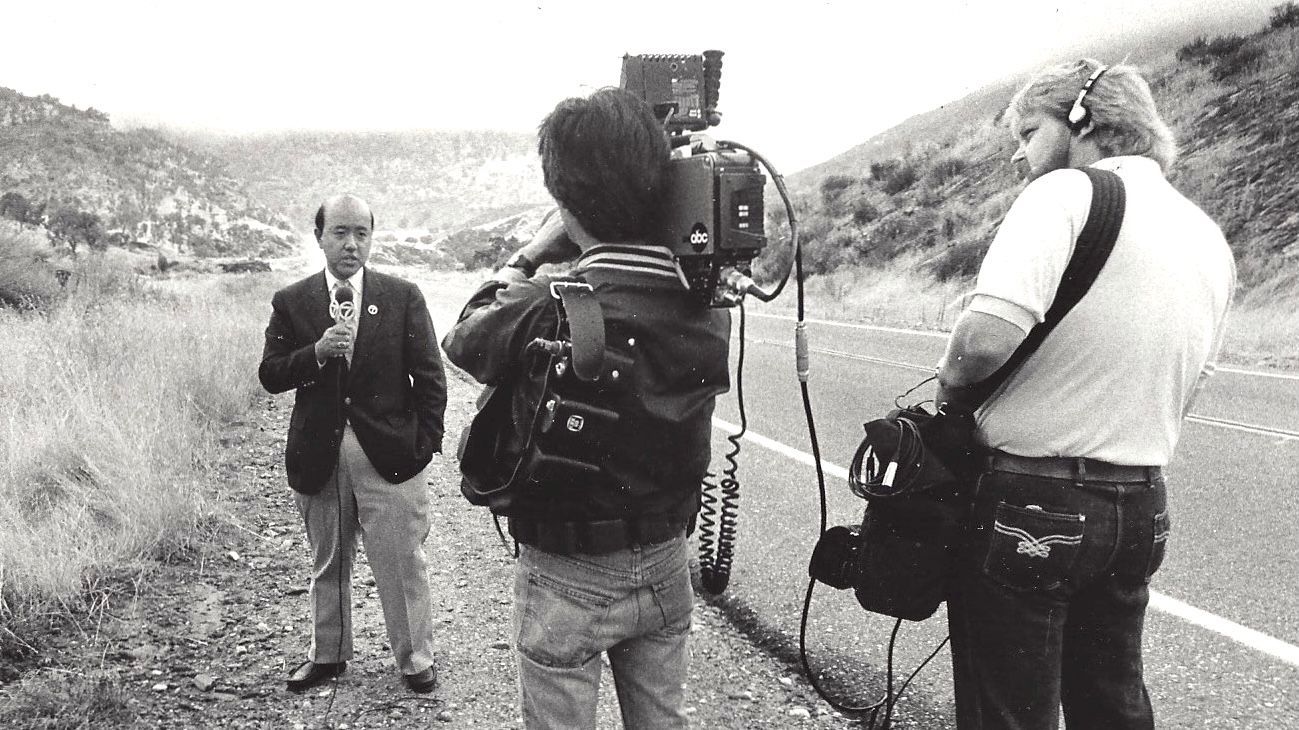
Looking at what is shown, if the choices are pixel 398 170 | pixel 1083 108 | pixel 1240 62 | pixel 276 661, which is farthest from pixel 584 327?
pixel 398 170

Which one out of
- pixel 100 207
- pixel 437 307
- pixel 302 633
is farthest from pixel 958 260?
pixel 100 207

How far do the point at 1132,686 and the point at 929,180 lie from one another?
30.2 m

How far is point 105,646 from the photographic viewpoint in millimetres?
3557

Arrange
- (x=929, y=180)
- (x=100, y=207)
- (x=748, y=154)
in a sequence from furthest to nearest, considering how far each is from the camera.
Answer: (x=100, y=207) < (x=929, y=180) < (x=748, y=154)

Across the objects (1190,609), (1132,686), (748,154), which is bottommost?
(1190,609)

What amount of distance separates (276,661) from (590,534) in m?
2.39

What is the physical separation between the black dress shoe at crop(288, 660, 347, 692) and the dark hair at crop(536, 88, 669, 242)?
2470mm

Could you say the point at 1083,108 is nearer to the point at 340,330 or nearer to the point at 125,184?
the point at 340,330

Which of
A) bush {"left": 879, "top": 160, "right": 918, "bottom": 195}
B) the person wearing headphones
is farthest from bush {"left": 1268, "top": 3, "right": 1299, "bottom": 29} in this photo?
the person wearing headphones

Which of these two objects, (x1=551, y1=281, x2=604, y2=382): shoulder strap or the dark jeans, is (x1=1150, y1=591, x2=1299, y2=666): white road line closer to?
the dark jeans

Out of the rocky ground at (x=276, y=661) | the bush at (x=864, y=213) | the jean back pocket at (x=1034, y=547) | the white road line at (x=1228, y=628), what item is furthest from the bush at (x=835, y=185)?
the jean back pocket at (x=1034, y=547)

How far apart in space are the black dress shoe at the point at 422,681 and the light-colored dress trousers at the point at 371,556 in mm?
20

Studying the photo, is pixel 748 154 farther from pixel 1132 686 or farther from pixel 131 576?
pixel 131 576

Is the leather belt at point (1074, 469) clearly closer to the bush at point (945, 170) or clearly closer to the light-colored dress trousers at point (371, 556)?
→ the light-colored dress trousers at point (371, 556)
